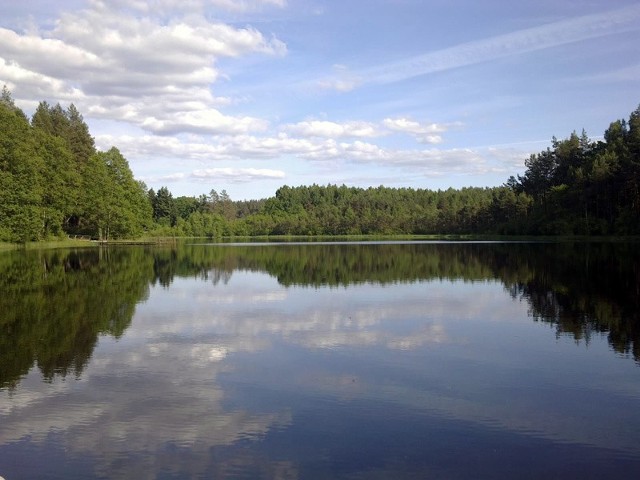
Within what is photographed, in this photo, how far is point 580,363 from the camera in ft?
40.9

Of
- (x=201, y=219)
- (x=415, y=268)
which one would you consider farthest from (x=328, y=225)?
(x=415, y=268)

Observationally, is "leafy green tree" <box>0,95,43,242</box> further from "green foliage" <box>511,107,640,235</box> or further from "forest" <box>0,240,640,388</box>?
"green foliage" <box>511,107,640,235</box>

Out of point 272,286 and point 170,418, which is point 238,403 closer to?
A: point 170,418

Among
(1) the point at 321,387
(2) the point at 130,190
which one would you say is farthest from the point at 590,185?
(1) the point at 321,387

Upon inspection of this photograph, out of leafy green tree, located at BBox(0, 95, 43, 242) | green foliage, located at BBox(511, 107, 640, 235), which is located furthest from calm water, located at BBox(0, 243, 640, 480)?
green foliage, located at BBox(511, 107, 640, 235)

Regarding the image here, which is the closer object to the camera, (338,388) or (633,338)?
(338,388)

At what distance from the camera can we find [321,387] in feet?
35.6

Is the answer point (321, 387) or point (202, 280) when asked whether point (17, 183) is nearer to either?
point (202, 280)

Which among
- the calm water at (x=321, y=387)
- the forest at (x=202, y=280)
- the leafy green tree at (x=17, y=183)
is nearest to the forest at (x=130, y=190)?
the leafy green tree at (x=17, y=183)

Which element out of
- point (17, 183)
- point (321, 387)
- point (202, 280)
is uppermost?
point (17, 183)

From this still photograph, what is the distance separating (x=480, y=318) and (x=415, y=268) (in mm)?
19778

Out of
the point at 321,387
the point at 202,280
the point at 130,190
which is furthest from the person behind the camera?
the point at 130,190

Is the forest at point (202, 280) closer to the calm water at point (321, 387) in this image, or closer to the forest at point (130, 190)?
the calm water at point (321, 387)

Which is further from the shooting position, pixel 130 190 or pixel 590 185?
pixel 130 190
